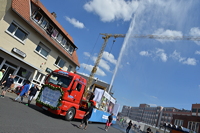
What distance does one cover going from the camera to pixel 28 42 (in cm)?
1555

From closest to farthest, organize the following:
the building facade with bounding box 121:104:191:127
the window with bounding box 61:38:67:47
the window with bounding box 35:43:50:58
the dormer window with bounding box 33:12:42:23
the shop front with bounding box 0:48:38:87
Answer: the shop front with bounding box 0:48:38:87 → the dormer window with bounding box 33:12:42:23 → the window with bounding box 35:43:50:58 → the window with bounding box 61:38:67:47 → the building facade with bounding box 121:104:191:127

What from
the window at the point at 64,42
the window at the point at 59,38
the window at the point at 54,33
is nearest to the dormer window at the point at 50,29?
the window at the point at 54,33

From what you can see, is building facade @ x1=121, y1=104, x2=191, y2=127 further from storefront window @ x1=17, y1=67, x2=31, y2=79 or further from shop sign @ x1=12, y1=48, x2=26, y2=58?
shop sign @ x1=12, y1=48, x2=26, y2=58

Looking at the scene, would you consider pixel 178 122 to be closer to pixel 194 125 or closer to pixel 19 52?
pixel 194 125

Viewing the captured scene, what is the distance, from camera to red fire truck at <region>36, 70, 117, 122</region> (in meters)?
9.60

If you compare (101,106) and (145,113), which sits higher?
(145,113)

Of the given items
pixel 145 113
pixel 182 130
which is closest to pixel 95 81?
pixel 182 130

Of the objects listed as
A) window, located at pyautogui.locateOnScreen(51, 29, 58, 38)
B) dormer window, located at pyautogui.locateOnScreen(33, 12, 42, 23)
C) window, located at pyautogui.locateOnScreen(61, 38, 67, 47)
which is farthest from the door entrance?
window, located at pyautogui.locateOnScreen(61, 38, 67, 47)

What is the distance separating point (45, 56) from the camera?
18281 millimetres

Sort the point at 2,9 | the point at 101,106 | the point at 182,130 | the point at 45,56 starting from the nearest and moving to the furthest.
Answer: the point at 2,9 < the point at 101,106 < the point at 45,56 < the point at 182,130

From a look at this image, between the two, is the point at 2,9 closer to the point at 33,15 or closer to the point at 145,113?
the point at 33,15

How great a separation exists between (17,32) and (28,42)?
1469 mm

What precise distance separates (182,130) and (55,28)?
81.7ft

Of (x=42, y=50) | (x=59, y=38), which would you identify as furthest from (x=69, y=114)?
(x=59, y=38)
